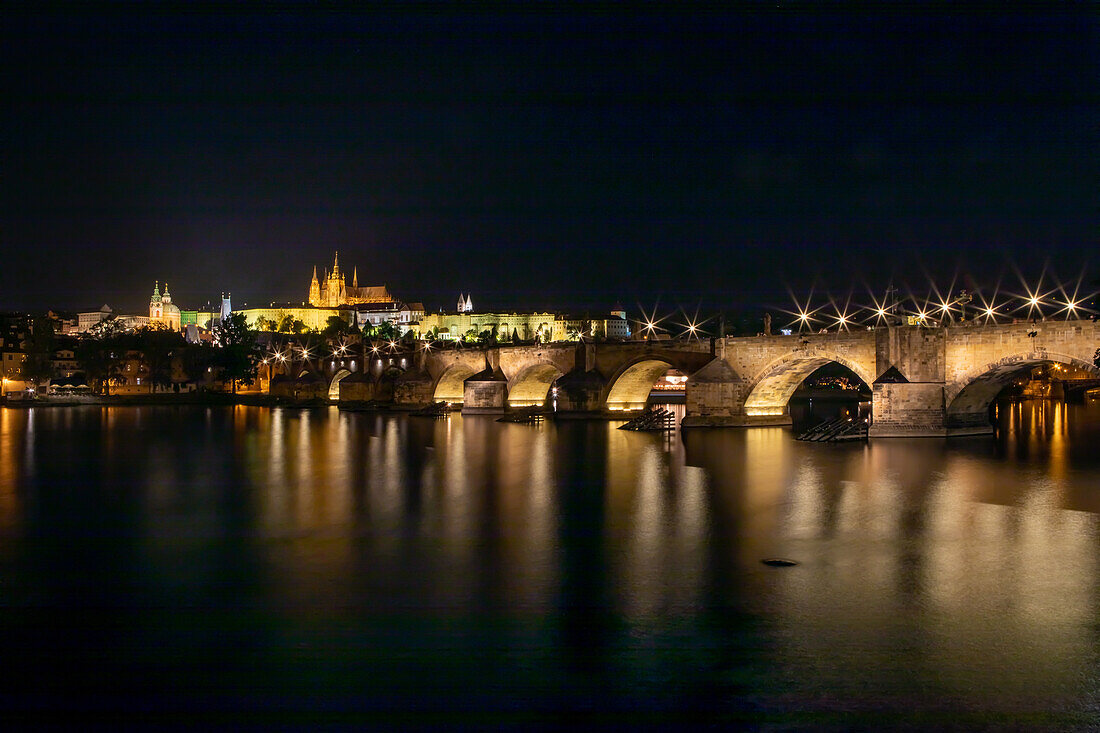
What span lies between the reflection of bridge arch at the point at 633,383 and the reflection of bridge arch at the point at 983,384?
1313 centimetres

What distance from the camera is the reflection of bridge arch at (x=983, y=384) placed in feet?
75.6

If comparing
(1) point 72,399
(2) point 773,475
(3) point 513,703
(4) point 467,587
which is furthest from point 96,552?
(1) point 72,399

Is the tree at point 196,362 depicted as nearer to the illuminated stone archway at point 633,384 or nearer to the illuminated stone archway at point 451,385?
the illuminated stone archway at point 451,385

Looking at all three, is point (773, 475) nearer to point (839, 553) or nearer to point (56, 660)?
point (839, 553)

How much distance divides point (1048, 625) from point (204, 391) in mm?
65686

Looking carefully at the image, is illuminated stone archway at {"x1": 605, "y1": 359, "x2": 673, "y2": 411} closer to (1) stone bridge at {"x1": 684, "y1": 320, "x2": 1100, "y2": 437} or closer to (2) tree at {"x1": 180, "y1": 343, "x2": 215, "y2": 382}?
(1) stone bridge at {"x1": 684, "y1": 320, "x2": 1100, "y2": 437}

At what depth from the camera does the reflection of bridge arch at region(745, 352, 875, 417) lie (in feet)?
102

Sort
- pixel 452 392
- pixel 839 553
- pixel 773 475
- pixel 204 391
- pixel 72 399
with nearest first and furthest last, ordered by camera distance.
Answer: pixel 839 553, pixel 773 475, pixel 452 392, pixel 72 399, pixel 204 391

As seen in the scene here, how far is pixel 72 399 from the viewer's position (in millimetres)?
59312

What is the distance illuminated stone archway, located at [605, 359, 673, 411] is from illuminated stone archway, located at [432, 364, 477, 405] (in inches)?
495

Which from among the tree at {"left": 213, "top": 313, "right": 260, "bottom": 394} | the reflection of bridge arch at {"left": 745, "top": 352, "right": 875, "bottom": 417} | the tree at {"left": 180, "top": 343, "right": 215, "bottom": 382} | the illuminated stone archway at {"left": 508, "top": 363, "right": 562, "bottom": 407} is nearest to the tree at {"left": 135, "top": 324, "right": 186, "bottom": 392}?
the tree at {"left": 180, "top": 343, "right": 215, "bottom": 382}

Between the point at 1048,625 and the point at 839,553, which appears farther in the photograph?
the point at 839,553

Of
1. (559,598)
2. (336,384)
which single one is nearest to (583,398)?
(336,384)

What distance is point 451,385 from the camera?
2050 inches
